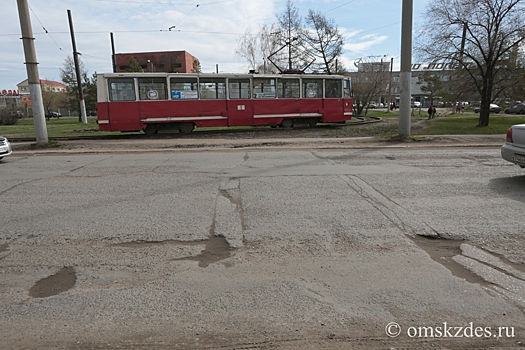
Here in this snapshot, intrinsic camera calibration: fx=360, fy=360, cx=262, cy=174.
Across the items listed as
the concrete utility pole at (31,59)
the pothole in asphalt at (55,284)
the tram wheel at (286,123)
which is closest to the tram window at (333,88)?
the tram wheel at (286,123)

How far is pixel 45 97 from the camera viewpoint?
60.8m

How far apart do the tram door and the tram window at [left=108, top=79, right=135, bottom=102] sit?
509 cm

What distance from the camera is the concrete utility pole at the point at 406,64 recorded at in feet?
47.2

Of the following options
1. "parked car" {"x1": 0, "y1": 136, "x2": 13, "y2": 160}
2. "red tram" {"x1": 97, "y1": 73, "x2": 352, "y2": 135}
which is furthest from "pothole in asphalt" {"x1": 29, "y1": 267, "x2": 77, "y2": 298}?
"red tram" {"x1": 97, "y1": 73, "x2": 352, "y2": 135}

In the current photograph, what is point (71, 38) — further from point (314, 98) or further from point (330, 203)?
point (330, 203)

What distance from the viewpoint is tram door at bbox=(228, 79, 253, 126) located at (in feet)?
64.9

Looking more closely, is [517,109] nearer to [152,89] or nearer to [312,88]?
[312,88]

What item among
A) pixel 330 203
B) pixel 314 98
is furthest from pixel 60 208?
pixel 314 98

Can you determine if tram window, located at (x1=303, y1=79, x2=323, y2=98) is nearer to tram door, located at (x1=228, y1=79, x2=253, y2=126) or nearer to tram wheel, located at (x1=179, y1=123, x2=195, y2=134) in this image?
tram door, located at (x1=228, y1=79, x2=253, y2=126)

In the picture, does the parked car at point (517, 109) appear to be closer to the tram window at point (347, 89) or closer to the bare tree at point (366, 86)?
the bare tree at point (366, 86)

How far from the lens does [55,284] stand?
362 centimetres

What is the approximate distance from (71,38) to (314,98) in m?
24.4

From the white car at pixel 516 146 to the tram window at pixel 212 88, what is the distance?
47.1ft

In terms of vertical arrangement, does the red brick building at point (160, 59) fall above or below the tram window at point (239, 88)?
above
